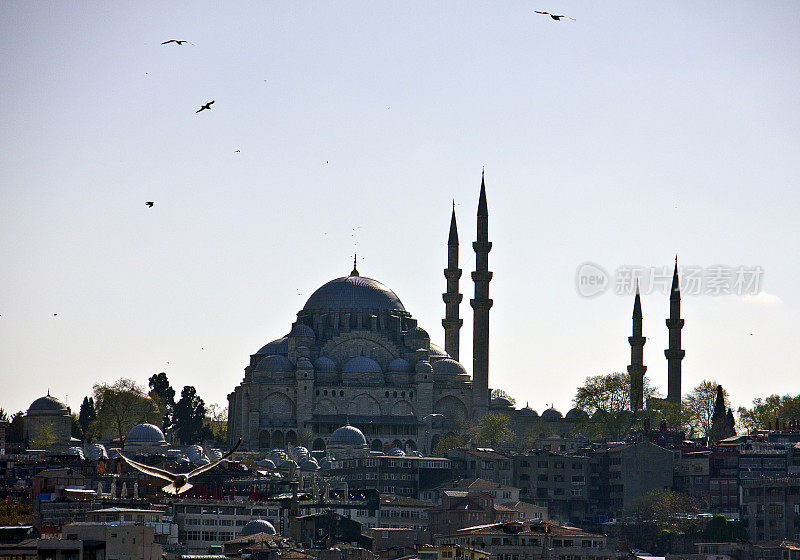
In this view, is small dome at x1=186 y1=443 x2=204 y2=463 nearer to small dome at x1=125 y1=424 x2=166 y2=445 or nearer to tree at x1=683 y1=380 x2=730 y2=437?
small dome at x1=125 y1=424 x2=166 y2=445

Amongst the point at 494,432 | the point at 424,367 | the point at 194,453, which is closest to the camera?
the point at 194,453

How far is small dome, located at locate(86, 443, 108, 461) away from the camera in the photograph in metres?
102

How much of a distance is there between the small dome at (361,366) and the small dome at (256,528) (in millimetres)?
40943

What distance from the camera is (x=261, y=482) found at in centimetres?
9350

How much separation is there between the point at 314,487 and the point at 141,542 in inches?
1174

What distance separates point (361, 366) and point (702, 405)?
2067cm

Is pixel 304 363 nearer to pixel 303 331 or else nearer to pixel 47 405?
pixel 303 331

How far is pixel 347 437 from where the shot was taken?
109 metres

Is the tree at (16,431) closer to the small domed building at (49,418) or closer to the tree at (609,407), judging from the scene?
the small domed building at (49,418)

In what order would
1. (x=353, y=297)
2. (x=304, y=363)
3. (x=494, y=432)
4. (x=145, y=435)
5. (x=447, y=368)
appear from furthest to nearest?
(x=353, y=297)
(x=447, y=368)
(x=304, y=363)
(x=145, y=435)
(x=494, y=432)

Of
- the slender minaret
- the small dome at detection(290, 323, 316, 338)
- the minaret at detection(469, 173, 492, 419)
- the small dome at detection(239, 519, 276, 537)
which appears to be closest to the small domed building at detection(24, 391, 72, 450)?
the small dome at detection(290, 323, 316, 338)

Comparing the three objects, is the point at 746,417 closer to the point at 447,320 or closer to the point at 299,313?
the point at 447,320

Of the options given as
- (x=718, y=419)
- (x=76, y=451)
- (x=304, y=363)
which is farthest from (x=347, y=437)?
(x=718, y=419)

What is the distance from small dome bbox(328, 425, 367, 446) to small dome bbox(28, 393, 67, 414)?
72.1 feet
